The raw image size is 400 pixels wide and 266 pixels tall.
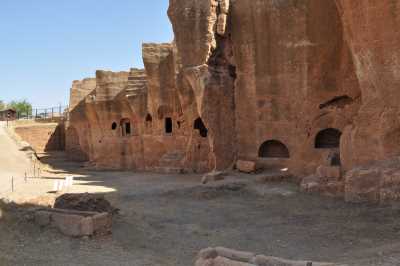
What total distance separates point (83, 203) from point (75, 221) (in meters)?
1.45

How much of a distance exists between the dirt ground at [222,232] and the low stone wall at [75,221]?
0.18 m

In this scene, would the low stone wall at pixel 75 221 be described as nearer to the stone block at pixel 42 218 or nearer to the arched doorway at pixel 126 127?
the stone block at pixel 42 218

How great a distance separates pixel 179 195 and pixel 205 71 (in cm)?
604

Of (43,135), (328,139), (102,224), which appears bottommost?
(102,224)

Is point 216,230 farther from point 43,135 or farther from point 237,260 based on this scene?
point 43,135

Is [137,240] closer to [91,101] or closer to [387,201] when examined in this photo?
[387,201]

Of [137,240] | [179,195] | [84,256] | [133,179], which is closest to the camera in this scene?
[84,256]

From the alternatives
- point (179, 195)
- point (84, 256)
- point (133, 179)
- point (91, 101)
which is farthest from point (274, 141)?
point (91, 101)

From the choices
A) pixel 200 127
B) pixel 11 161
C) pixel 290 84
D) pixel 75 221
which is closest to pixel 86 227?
pixel 75 221

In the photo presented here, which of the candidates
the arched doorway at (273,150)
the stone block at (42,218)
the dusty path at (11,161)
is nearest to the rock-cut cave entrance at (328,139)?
the arched doorway at (273,150)

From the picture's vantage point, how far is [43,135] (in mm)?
33094

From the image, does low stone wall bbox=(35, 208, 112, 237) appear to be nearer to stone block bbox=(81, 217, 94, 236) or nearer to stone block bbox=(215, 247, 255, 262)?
stone block bbox=(81, 217, 94, 236)

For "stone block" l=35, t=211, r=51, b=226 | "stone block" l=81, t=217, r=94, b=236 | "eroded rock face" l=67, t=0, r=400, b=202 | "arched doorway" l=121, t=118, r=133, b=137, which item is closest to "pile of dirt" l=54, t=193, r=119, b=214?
"stone block" l=35, t=211, r=51, b=226

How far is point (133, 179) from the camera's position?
19906 millimetres
